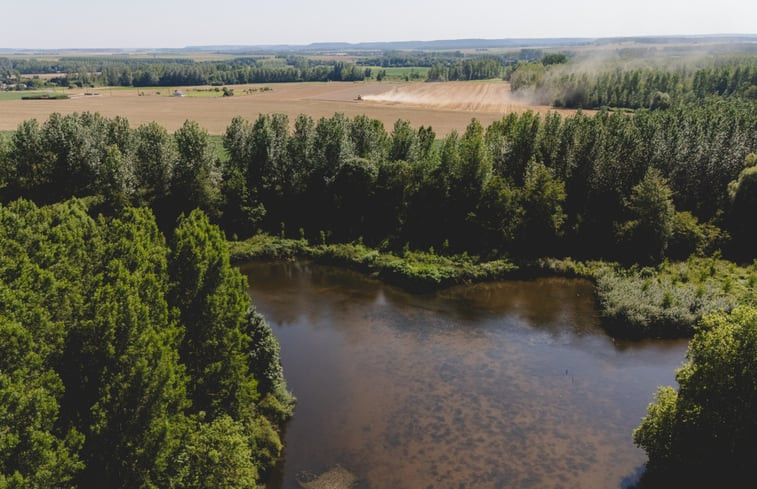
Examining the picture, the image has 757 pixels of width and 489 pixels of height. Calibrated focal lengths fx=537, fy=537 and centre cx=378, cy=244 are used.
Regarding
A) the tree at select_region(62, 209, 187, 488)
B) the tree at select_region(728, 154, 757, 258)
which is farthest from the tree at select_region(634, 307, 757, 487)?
the tree at select_region(728, 154, 757, 258)

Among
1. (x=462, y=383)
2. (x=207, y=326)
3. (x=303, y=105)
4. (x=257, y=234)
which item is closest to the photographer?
(x=207, y=326)

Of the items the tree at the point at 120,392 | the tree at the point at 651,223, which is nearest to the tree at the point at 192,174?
the tree at the point at 120,392

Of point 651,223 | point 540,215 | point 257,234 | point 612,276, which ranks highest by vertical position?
point 540,215

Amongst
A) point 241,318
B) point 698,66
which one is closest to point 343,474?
point 241,318

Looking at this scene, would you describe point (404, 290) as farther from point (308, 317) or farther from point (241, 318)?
point (241, 318)

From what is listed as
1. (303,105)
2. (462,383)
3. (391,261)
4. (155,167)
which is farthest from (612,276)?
(303,105)

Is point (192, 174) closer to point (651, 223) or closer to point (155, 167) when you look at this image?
point (155, 167)
